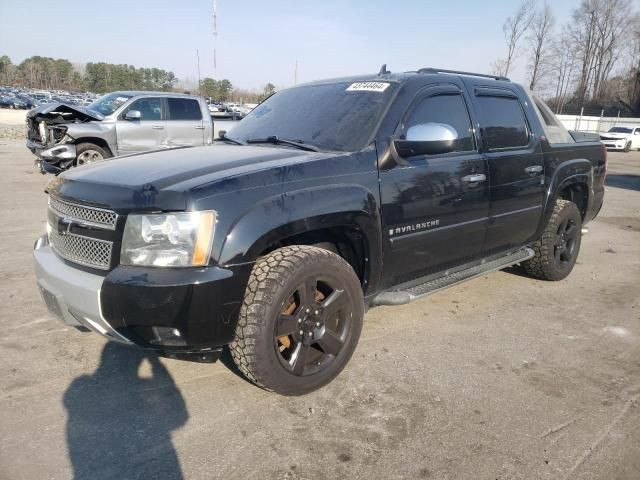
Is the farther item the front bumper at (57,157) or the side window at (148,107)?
the side window at (148,107)

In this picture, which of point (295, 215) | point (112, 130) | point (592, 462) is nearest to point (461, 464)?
point (592, 462)

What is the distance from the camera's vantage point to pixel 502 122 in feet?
13.7

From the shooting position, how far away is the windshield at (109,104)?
1042 cm

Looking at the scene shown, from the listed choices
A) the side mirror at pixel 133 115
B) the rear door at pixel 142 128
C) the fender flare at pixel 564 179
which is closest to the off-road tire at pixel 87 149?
the rear door at pixel 142 128

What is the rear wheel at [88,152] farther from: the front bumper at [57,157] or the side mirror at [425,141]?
the side mirror at [425,141]

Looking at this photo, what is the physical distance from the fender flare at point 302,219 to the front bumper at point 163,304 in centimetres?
13

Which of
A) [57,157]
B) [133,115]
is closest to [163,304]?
[57,157]

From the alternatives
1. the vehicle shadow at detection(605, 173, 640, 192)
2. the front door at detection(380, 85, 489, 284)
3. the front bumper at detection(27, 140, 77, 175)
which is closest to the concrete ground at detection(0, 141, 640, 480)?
the front door at detection(380, 85, 489, 284)

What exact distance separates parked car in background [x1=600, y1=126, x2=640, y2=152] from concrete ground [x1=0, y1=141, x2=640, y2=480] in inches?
1177

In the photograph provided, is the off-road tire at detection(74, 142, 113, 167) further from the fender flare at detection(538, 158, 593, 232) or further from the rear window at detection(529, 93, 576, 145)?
the fender flare at detection(538, 158, 593, 232)

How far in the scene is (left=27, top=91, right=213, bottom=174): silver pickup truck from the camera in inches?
384

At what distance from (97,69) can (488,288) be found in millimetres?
100932

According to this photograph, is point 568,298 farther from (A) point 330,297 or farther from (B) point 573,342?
(A) point 330,297

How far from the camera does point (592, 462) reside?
238 centimetres
